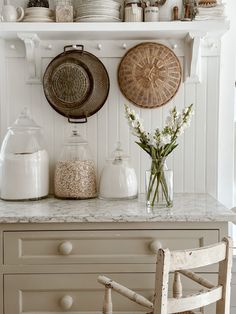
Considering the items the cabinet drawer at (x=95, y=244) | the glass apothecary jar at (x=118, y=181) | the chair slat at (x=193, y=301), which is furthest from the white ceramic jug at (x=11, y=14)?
the chair slat at (x=193, y=301)

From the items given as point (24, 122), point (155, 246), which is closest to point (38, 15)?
point (24, 122)

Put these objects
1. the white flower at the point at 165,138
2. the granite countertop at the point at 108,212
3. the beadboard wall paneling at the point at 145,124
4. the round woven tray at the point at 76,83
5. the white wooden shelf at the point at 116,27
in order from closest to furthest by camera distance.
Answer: the granite countertop at the point at 108,212, the white flower at the point at 165,138, the white wooden shelf at the point at 116,27, the round woven tray at the point at 76,83, the beadboard wall paneling at the point at 145,124

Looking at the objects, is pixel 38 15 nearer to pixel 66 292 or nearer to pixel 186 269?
pixel 66 292

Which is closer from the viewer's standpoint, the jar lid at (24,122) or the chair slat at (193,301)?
the chair slat at (193,301)

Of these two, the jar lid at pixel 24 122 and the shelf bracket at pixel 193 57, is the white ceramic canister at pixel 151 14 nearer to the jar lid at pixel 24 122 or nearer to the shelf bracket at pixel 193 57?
the shelf bracket at pixel 193 57

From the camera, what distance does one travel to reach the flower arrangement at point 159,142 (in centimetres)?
213

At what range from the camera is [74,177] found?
2.42 m

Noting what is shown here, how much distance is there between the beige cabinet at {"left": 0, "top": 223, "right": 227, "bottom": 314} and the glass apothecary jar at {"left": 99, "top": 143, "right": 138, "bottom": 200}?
0.35 meters

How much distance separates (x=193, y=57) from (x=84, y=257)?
114 cm

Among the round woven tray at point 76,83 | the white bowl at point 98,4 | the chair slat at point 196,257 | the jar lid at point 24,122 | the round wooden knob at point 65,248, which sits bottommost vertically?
the round wooden knob at point 65,248

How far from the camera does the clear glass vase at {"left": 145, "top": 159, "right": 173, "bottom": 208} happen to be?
223cm

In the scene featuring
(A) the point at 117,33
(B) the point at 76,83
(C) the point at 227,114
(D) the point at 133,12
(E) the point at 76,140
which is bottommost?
(E) the point at 76,140

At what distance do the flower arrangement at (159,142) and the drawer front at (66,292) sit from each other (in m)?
0.37

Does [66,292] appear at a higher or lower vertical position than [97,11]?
lower
